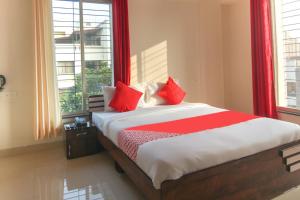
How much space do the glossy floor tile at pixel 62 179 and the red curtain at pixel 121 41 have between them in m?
1.45

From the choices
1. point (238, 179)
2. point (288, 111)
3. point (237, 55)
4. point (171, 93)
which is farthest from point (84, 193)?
point (237, 55)

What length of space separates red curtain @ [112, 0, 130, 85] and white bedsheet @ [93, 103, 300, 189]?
156 centimetres

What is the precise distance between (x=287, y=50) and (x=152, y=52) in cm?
236

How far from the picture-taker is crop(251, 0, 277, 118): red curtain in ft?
13.4

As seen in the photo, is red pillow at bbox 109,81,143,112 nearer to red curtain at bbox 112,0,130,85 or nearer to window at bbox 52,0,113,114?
red curtain at bbox 112,0,130,85

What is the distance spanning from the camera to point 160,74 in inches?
191

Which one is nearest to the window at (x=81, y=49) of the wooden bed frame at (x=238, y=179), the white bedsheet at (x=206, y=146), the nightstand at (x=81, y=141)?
the nightstand at (x=81, y=141)

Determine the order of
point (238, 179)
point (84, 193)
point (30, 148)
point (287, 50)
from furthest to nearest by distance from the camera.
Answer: point (287, 50), point (30, 148), point (84, 193), point (238, 179)

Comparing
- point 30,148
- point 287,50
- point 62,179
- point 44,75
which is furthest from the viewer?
point 287,50

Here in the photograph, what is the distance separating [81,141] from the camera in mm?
3736

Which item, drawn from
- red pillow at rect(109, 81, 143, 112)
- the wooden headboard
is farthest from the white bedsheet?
the wooden headboard

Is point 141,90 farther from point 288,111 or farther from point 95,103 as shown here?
point 288,111

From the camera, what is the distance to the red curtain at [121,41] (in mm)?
4234

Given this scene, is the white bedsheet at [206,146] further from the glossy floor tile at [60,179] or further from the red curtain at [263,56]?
the red curtain at [263,56]
